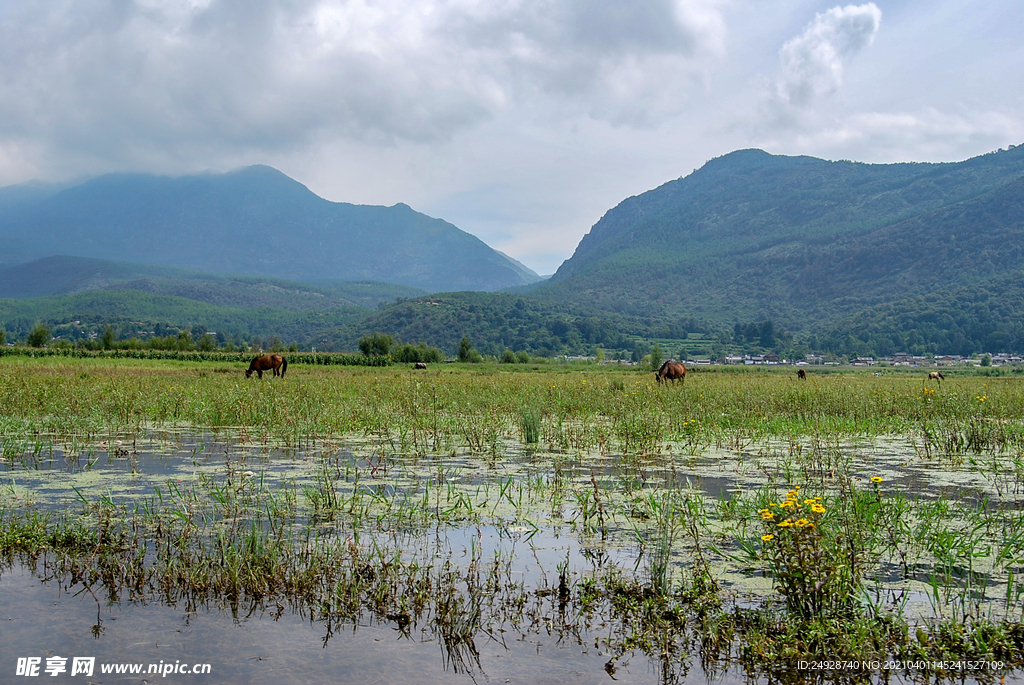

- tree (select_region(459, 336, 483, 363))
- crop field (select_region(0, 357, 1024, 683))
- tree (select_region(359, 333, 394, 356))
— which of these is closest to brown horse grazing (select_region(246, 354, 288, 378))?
crop field (select_region(0, 357, 1024, 683))

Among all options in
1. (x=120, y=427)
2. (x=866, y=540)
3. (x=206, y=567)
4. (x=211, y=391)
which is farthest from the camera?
(x=211, y=391)

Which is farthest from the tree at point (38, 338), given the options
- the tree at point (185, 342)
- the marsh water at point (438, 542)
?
the marsh water at point (438, 542)

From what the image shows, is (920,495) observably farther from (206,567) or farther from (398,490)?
(206,567)

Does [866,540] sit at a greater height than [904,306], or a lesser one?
lesser

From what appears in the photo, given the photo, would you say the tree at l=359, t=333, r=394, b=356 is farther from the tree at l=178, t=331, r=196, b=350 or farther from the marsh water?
the marsh water

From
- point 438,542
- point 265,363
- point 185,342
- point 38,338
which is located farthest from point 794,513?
point 185,342

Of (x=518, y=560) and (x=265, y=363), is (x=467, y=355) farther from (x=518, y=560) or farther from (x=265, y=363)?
(x=518, y=560)

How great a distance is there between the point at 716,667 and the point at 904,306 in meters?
179

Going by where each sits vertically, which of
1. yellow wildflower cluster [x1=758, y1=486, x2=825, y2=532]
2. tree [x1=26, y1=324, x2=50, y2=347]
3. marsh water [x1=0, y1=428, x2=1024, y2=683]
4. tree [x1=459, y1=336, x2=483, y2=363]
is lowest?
marsh water [x1=0, y1=428, x2=1024, y2=683]

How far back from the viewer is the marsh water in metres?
3.82

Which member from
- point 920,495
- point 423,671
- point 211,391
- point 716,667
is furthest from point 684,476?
point 211,391

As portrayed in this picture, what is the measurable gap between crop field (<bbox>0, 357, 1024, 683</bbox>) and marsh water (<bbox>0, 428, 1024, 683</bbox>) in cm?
3

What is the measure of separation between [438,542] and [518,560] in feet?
2.53

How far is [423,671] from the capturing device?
3.72 m
